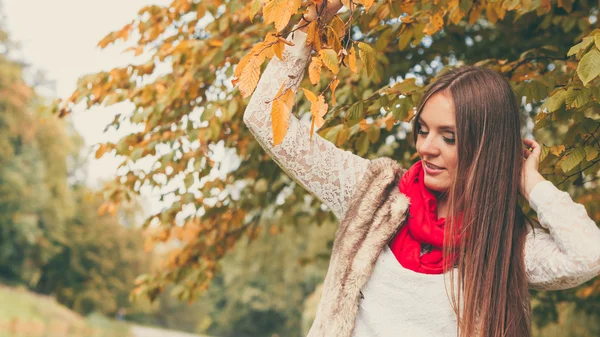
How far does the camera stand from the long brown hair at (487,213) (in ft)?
6.24

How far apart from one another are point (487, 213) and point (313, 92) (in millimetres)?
1078

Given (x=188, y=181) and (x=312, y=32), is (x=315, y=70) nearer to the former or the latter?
(x=312, y=32)

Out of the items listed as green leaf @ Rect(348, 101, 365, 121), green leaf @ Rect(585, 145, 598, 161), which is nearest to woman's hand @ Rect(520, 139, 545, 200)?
green leaf @ Rect(585, 145, 598, 161)

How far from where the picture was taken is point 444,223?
2.00 meters

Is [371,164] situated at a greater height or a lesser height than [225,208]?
greater

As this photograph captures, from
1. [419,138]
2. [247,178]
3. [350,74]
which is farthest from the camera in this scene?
[247,178]

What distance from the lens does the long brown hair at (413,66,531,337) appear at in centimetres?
190

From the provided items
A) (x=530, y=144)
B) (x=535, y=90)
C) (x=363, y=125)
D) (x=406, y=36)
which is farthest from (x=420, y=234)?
(x=406, y=36)

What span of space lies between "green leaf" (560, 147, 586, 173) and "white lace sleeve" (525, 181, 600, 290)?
2.05 feet

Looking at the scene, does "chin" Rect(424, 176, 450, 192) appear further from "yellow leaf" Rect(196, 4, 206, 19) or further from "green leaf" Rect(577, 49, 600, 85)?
"yellow leaf" Rect(196, 4, 206, 19)

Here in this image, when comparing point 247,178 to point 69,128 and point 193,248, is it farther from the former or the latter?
point 69,128

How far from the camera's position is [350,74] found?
3936 mm

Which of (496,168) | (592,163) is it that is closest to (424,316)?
(496,168)

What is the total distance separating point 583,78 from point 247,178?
10.6 feet
